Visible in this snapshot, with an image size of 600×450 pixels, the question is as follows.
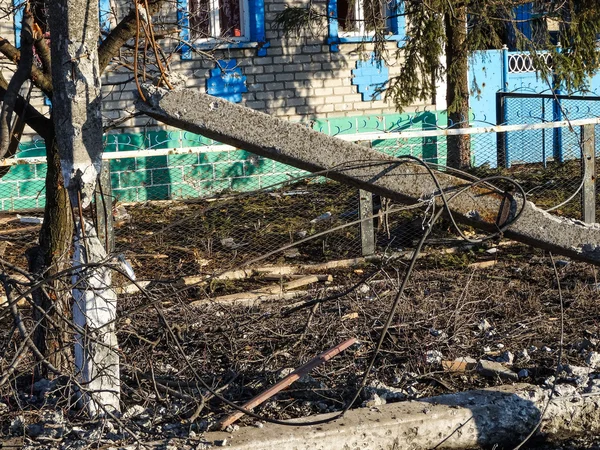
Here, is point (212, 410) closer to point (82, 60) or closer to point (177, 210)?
point (82, 60)

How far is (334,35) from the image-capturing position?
12.8 metres

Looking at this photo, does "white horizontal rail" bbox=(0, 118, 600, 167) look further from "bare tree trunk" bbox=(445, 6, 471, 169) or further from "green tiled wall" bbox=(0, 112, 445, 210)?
"green tiled wall" bbox=(0, 112, 445, 210)

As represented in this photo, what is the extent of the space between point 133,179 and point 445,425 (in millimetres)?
8070

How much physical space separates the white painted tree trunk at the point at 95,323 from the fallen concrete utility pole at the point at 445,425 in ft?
1.94

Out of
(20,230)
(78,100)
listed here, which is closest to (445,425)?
(78,100)

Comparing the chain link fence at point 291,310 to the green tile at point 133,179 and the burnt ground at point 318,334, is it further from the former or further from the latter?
the green tile at point 133,179

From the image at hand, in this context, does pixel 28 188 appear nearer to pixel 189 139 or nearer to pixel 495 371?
pixel 189 139

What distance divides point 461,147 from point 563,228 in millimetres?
6924

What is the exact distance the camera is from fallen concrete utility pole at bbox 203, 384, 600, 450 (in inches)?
163

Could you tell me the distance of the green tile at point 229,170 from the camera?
12.1 metres

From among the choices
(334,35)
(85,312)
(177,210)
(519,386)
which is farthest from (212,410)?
(334,35)

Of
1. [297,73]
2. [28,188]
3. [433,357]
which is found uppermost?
[297,73]

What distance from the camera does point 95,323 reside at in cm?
421

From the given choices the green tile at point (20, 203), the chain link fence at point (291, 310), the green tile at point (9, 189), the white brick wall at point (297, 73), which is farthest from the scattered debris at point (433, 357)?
the white brick wall at point (297, 73)
